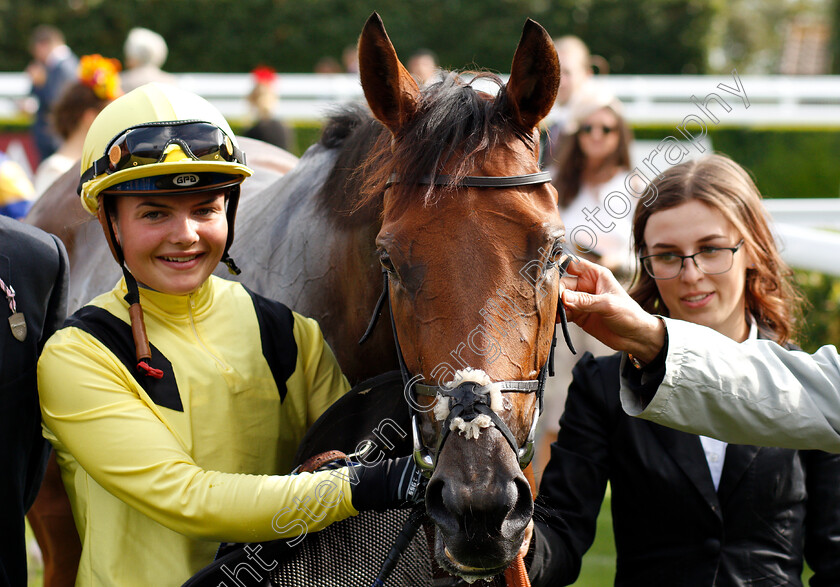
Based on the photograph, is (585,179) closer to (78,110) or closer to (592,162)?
(592,162)

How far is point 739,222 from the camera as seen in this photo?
9.00 feet

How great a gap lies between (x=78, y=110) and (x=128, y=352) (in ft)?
14.0

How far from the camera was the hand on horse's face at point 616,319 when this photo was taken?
229 centimetres

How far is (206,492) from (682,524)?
4.40 ft

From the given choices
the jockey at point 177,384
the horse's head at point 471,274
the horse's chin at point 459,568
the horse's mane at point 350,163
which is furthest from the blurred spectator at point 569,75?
the horse's chin at point 459,568

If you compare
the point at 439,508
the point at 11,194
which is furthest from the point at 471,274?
the point at 11,194

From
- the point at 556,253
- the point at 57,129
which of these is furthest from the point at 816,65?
the point at 556,253

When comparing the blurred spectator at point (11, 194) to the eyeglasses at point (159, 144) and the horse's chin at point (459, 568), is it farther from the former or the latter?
the horse's chin at point (459, 568)

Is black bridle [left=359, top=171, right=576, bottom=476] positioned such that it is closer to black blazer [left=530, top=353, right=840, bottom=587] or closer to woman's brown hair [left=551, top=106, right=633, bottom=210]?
black blazer [left=530, top=353, right=840, bottom=587]

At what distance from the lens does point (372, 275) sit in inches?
110

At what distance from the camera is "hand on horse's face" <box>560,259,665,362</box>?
2285mm

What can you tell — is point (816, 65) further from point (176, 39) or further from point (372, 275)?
point (372, 275)

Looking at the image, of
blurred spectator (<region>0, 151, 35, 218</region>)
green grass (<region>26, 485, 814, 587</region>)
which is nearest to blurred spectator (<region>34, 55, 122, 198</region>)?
blurred spectator (<region>0, 151, 35, 218</region>)

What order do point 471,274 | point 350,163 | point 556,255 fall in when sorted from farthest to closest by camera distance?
1. point 350,163
2. point 556,255
3. point 471,274
